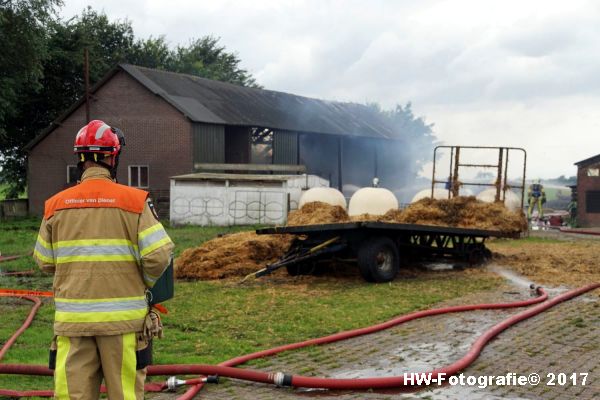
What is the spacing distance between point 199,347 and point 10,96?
105ft

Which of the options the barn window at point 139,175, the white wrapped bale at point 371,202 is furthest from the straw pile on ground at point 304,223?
the barn window at point 139,175

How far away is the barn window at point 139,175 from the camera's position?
38.9 m

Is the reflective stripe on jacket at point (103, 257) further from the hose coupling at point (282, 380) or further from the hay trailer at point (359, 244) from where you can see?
the hay trailer at point (359, 244)

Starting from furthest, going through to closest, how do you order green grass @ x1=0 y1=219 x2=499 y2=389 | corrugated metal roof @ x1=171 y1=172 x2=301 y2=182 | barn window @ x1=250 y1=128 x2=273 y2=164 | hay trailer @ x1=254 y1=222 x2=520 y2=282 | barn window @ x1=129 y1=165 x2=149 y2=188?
1. barn window @ x1=250 y1=128 x2=273 y2=164
2. barn window @ x1=129 y1=165 x2=149 y2=188
3. corrugated metal roof @ x1=171 y1=172 x2=301 y2=182
4. hay trailer @ x1=254 y1=222 x2=520 y2=282
5. green grass @ x1=0 y1=219 x2=499 y2=389

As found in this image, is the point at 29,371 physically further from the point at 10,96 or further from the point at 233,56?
the point at 233,56

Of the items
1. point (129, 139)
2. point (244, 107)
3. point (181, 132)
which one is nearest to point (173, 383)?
point (181, 132)

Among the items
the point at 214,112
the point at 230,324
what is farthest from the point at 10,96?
the point at 230,324

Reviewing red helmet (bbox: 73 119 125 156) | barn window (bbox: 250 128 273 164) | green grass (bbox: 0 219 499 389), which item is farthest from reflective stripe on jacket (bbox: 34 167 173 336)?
barn window (bbox: 250 128 273 164)

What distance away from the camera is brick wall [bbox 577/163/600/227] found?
34.6 meters

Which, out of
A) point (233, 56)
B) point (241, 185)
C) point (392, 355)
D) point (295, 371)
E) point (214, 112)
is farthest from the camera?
point (233, 56)

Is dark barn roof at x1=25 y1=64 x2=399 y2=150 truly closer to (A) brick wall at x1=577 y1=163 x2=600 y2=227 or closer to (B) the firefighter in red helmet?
(A) brick wall at x1=577 y1=163 x2=600 y2=227

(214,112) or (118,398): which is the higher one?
(214,112)

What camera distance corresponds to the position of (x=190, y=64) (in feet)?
202

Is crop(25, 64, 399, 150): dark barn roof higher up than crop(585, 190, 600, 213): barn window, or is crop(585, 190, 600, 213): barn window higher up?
crop(25, 64, 399, 150): dark barn roof
